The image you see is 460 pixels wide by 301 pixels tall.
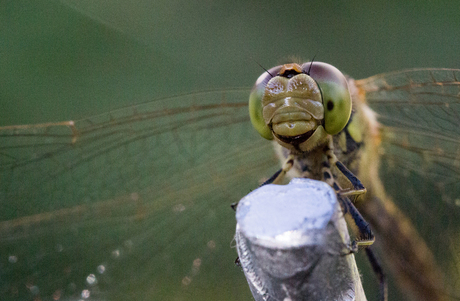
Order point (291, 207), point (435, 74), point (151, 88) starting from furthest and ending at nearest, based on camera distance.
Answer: point (151, 88) < point (435, 74) < point (291, 207)

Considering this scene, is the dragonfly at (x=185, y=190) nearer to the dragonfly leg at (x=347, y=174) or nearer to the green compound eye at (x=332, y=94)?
the dragonfly leg at (x=347, y=174)

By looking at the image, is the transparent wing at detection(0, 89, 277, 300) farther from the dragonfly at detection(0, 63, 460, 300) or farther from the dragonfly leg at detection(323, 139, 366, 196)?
the dragonfly leg at detection(323, 139, 366, 196)

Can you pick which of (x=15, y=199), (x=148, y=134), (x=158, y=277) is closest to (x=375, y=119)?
(x=148, y=134)

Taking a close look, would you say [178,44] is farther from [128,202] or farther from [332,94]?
[332,94]

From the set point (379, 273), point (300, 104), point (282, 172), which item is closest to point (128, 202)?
point (282, 172)

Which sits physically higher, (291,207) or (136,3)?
(136,3)

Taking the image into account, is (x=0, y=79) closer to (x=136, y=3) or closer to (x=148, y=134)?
(x=136, y=3)

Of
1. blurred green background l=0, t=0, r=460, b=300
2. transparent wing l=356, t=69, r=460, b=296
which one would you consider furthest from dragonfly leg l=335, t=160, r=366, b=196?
blurred green background l=0, t=0, r=460, b=300
